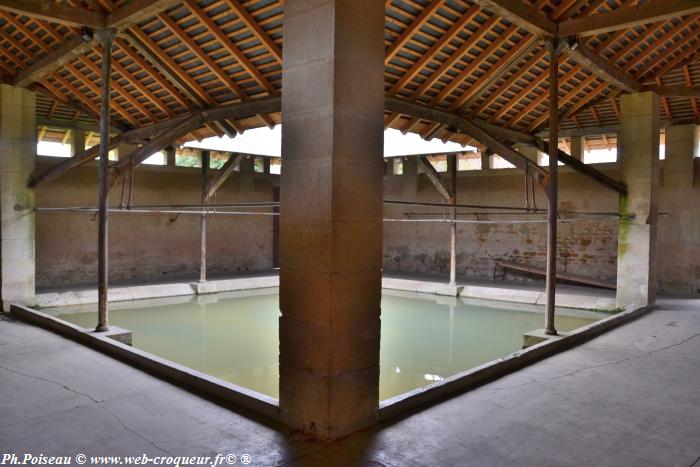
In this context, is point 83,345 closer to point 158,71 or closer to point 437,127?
point 158,71

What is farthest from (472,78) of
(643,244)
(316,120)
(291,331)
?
(291,331)

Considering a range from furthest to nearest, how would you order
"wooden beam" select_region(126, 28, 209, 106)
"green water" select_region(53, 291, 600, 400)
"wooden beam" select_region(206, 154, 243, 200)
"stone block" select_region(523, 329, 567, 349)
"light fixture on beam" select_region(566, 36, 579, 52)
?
1. "wooden beam" select_region(206, 154, 243, 200)
2. "wooden beam" select_region(126, 28, 209, 106)
3. "light fixture on beam" select_region(566, 36, 579, 52)
4. "green water" select_region(53, 291, 600, 400)
5. "stone block" select_region(523, 329, 567, 349)

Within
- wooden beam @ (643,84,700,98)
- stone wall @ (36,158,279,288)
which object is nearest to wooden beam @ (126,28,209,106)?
stone wall @ (36,158,279,288)

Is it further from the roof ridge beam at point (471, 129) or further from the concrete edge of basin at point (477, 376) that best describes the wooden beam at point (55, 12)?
the concrete edge of basin at point (477, 376)

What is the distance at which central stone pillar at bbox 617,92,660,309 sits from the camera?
30.1 ft

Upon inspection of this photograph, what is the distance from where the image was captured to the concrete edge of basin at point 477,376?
3.85 m

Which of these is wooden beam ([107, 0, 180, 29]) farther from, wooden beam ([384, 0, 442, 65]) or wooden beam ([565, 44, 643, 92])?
wooden beam ([565, 44, 643, 92])

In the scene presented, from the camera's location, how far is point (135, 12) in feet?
20.1

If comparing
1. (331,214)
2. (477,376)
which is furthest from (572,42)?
(331,214)

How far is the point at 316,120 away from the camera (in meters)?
3.40

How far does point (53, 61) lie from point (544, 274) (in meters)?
11.4

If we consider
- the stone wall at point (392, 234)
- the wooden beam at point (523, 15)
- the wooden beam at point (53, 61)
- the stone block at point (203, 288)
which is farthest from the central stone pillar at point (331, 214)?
the stone wall at point (392, 234)

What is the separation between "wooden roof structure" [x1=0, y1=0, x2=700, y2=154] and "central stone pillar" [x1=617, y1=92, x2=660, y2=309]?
17.6 inches

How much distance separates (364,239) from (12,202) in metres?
7.39
